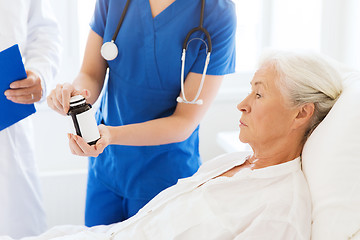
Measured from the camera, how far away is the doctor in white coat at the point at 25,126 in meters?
1.58

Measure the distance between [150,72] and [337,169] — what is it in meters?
0.66

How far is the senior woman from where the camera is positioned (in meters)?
1.19

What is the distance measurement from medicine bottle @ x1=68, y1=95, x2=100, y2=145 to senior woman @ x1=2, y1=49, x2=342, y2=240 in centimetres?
33

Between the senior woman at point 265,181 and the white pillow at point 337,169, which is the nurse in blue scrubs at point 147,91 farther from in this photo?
the white pillow at point 337,169

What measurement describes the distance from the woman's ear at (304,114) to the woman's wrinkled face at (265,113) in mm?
14

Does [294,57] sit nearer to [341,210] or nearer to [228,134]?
[341,210]

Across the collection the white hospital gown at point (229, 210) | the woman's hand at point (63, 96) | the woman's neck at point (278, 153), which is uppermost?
the woman's hand at point (63, 96)

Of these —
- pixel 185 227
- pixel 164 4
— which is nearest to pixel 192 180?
pixel 185 227

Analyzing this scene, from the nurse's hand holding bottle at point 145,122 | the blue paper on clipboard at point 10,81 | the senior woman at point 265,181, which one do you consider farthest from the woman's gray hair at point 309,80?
the blue paper on clipboard at point 10,81

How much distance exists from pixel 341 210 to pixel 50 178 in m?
1.59

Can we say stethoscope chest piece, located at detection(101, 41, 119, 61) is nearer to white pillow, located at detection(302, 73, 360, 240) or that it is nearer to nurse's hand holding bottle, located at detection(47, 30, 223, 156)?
nurse's hand holding bottle, located at detection(47, 30, 223, 156)

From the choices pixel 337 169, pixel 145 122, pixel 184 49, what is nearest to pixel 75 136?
pixel 145 122

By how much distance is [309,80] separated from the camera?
4.07 ft

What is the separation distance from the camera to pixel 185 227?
124cm
